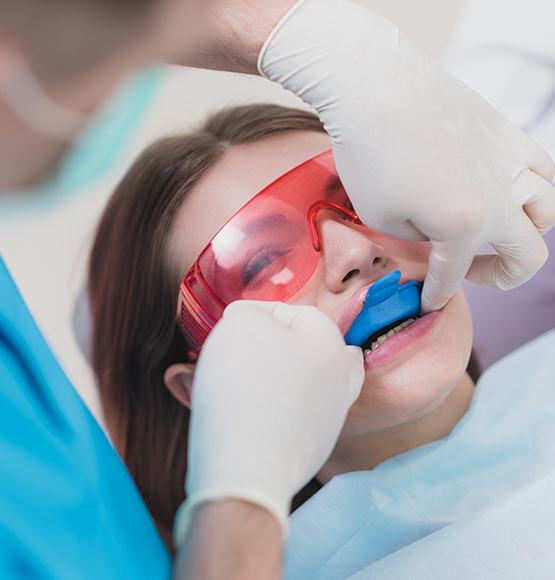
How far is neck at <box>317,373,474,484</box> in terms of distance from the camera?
132 centimetres

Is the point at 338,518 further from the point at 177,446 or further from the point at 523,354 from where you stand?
the point at 523,354

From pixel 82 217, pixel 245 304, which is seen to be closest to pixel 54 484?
pixel 245 304

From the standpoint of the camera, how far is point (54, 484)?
0.79 metres

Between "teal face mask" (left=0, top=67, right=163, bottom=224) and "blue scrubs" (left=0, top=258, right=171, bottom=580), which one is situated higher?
"teal face mask" (left=0, top=67, right=163, bottom=224)

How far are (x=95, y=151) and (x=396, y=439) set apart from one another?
2.67ft

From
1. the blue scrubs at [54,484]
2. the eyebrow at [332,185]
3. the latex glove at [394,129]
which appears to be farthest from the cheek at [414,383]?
the blue scrubs at [54,484]

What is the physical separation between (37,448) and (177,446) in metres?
0.71

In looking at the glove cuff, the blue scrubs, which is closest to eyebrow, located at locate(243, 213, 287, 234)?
the blue scrubs

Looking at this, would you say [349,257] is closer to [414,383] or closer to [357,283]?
[357,283]

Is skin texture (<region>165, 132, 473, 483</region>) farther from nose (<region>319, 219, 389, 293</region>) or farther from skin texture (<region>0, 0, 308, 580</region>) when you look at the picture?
skin texture (<region>0, 0, 308, 580</region>)

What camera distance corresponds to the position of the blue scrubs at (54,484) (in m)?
0.74

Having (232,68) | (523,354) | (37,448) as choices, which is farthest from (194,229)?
(523,354)

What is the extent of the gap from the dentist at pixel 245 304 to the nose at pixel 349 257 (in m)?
0.06

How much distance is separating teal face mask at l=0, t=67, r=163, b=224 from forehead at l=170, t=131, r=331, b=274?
49 centimetres
